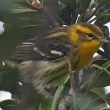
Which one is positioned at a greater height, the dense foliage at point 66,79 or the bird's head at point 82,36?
the dense foliage at point 66,79

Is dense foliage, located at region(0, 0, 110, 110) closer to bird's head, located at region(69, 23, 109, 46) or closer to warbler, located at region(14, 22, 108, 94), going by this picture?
warbler, located at region(14, 22, 108, 94)

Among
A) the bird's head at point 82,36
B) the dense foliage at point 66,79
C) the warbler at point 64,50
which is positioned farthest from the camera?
the bird's head at point 82,36

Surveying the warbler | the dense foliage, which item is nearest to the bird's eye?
the warbler

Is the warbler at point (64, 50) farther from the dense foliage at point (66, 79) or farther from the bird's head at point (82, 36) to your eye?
the dense foliage at point (66, 79)

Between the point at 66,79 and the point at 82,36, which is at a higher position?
the point at 66,79

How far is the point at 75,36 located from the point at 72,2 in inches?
39.5

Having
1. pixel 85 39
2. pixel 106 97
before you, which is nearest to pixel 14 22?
pixel 106 97

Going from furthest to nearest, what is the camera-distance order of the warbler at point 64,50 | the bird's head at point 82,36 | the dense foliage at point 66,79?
the bird's head at point 82,36 < the warbler at point 64,50 < the dense foliage at point 66,79

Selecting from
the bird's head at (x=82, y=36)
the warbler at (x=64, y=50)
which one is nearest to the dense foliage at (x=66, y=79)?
the warbler at (x=64, y=50)

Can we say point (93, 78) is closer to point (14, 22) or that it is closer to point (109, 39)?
point (109, 39)

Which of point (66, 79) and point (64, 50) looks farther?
point (64, 50)

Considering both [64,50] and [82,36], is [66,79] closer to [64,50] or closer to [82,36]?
[64,50]

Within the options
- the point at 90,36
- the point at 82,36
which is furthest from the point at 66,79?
the point at 82,36

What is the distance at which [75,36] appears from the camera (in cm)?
313
